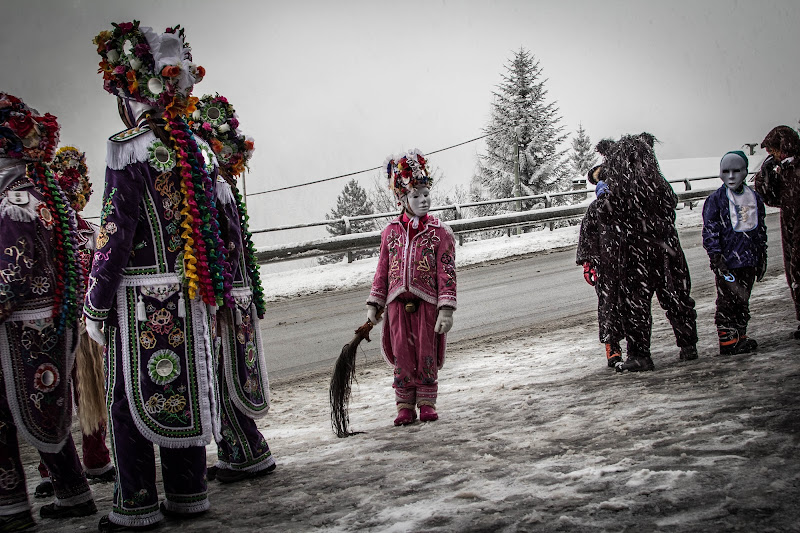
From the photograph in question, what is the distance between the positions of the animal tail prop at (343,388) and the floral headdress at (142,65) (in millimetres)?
2428

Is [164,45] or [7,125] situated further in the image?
[7,125]

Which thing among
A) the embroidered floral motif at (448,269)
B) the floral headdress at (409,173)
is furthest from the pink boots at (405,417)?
the floral headdress at (409,173)

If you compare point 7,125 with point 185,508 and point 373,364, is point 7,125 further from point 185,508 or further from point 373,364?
point 373,364

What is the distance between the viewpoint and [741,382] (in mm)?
4578

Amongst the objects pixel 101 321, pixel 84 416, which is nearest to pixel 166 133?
pixel 101 321

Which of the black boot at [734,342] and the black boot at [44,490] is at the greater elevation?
the black boot at [734,342]

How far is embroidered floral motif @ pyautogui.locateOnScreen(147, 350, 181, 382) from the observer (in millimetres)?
3418

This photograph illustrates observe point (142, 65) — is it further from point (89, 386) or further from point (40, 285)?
point (89, 386)

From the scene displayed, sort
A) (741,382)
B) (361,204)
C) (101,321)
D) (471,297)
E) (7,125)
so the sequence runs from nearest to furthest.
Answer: (101,321) → (7,125) → (741,382) → (471,297) → (361,204)

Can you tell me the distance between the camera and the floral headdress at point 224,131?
477cm

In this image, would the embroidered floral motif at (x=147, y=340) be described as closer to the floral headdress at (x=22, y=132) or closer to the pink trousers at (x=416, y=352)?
the floral headdress at (x=22, y=132)

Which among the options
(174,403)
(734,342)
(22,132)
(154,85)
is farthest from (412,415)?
(22,132)

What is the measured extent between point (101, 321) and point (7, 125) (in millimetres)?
1331

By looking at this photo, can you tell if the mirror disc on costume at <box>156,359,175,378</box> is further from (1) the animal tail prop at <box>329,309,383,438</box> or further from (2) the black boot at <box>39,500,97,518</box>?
(1) the animal tail prop at <box>329,309,383,438</box>
